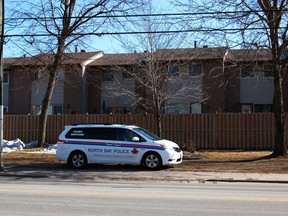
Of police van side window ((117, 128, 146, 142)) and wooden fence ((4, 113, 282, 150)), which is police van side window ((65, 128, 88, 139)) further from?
wooden fence ((4, 113, 282, 150))

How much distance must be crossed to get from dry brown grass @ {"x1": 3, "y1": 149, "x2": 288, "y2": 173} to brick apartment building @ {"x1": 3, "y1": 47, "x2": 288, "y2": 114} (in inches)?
321

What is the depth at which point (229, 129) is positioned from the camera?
79.7 ft

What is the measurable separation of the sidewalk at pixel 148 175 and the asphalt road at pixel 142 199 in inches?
44.0

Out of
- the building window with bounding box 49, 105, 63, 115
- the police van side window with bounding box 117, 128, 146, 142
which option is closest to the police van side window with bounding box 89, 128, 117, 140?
the police van side window with bounding box 117, 128, 146, 142

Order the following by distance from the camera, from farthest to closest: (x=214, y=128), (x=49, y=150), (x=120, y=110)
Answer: (x=120, y=110), (x=214, y=128), (x=49, y=150)

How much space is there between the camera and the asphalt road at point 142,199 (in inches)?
Answer: 315

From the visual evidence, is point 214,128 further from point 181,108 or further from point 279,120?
point 181,108

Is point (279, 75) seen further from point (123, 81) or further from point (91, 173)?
point (123, 81)

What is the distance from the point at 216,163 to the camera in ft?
59.4

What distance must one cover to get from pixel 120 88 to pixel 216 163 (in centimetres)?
1536

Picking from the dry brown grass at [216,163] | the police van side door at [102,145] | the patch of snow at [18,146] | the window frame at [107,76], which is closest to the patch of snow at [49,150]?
the patch of snow at [18,146]

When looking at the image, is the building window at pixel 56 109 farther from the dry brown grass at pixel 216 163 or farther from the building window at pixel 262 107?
the building window at pixel 262 107

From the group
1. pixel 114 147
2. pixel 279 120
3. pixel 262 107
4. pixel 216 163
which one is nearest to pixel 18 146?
pixel 114 147

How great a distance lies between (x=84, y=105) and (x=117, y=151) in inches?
727
